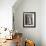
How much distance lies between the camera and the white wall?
447 centimetres

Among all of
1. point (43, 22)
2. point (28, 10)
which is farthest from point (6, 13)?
point (43, 22)

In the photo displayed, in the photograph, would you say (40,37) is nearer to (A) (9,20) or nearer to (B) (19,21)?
(B) (19,21)

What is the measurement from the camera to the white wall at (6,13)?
14.7 ft

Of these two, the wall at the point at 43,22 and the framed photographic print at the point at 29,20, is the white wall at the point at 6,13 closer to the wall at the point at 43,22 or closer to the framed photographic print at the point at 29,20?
the framed photographic print at the point at 29,20

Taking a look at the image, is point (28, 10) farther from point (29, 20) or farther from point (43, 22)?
point (43, 22)

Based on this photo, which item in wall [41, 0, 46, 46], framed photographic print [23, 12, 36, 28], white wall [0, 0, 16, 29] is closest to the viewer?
white wall [0, 0, 16, 29]

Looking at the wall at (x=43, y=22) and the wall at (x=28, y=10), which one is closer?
the wall at (x=43, y=22)

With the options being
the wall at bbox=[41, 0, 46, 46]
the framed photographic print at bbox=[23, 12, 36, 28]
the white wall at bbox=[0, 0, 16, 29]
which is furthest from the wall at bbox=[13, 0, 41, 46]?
the white wall at bbox=[0, 0, 16, 29]

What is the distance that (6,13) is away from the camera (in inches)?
178

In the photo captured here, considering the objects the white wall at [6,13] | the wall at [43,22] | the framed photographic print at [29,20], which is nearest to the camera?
the white wall at [6,13]

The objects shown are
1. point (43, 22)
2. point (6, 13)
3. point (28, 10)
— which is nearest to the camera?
point (6, 13)

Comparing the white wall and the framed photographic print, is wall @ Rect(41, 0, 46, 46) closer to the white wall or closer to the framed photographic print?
the framed photographic print

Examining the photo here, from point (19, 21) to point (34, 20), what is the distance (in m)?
0.66

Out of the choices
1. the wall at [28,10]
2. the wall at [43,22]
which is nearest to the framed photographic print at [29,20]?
the wall at [28,10]
